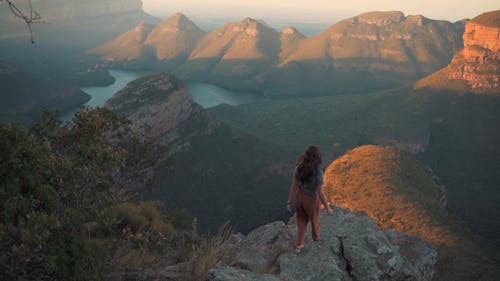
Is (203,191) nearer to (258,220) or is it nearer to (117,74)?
(258,220)

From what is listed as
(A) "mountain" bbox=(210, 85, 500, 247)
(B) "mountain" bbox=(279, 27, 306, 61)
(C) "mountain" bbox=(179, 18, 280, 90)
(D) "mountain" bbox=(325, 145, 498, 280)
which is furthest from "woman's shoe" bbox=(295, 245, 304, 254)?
(B) "mountain" bbox=(279, 27, 306, 61)

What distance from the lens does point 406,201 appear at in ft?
118

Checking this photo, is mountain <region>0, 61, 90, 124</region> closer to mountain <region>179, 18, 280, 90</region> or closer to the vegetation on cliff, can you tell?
mountain <region>179, 18, 280, 90</region>

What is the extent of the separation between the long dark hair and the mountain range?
136883mm

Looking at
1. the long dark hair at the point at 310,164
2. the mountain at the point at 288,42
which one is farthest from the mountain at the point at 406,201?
the mountain at the point at 288,42

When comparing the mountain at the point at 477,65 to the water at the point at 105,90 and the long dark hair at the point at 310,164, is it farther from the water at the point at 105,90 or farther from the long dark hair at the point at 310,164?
the water at the point at 105,90

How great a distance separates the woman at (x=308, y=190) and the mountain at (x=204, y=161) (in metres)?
34.1

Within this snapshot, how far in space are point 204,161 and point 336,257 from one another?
44.4 meters

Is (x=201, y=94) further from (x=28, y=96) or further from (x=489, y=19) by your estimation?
(x=489, y=19)

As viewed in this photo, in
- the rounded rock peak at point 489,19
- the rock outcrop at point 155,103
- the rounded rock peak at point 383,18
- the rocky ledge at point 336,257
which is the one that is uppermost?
the rounded rock peak at point 383,18

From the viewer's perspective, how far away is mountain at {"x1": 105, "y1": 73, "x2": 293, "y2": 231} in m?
46.6

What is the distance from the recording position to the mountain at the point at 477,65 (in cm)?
7994

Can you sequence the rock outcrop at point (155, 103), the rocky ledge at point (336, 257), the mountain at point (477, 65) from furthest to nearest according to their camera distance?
the mountain at point (477, 65) → the rock outcrop at point (155, 103) → the rocky ledge at point (336, 257)

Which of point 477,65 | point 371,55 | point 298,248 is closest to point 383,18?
point 371,55
